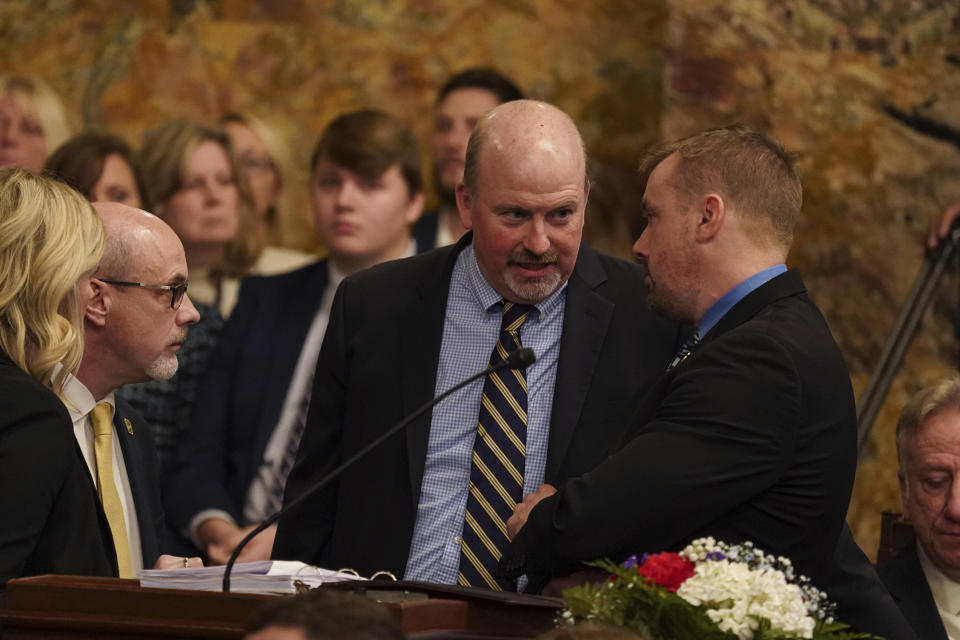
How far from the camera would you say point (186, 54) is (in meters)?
7.26

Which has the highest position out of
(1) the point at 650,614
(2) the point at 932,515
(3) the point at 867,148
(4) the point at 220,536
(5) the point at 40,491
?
(3) the point at 867,148

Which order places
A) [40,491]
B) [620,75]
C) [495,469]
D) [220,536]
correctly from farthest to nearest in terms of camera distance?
[620,75] → [220,536] → [495,469] → [40,491]

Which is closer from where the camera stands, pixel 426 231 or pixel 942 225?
pixel 942 225

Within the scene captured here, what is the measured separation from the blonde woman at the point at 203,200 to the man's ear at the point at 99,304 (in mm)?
2075

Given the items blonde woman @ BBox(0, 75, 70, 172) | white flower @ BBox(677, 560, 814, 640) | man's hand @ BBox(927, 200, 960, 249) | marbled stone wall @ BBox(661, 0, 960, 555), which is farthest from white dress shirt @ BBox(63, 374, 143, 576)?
marbled stone wall @ BBox(661, 0, 960, 555)

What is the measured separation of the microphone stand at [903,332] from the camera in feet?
18.5

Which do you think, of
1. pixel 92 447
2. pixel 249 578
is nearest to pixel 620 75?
pixel 92 447

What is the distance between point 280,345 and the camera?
5.56 metres

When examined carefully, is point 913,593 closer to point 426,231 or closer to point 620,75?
point 426,231

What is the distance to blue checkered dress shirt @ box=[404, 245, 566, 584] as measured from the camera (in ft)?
12.1

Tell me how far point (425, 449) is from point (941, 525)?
1.50 m

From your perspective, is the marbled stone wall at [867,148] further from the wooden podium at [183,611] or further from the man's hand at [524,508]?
the wooden podium at [183,611]

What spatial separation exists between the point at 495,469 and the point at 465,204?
0.70 meters

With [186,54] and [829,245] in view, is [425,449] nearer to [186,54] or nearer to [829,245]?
[829,245]
